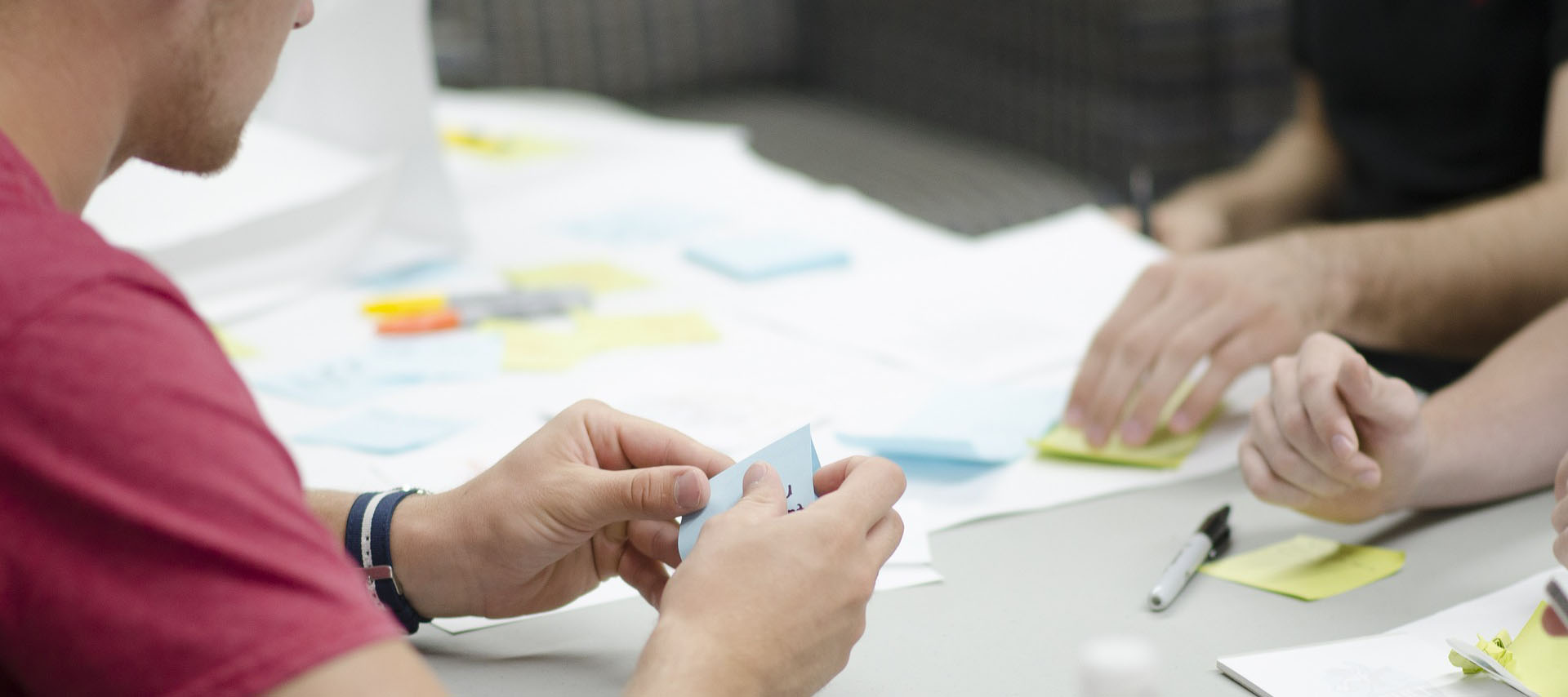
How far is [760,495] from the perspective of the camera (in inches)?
27.1

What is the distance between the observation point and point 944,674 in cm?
73

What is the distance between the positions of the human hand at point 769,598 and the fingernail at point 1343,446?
29cm

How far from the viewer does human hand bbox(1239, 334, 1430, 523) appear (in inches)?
32.1

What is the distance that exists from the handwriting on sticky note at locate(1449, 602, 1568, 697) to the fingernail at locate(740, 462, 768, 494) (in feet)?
1.17

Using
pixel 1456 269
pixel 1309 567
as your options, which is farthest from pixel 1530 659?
pixel 1456 269

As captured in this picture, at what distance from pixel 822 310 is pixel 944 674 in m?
0.64

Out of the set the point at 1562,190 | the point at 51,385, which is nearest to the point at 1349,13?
the point at 1562,190

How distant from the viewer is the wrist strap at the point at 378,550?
0.78 meters

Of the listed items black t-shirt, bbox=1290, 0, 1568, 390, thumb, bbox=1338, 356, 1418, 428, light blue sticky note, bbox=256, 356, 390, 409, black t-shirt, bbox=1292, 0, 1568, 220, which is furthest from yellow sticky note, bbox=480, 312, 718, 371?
black t-shirt, bbox=1292, 0, 1568, 220

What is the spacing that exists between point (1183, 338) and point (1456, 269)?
329mm

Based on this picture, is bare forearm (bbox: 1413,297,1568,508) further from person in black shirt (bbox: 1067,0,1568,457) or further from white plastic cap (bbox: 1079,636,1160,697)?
white plastic cap (bbox: 1079,636,1160,697)

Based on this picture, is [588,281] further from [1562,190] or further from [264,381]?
[1562,190]

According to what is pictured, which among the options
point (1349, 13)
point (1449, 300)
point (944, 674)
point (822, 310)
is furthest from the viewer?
point (1349, 13)

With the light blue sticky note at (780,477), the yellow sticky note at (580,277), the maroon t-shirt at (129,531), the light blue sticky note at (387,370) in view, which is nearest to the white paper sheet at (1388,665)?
the light blue sticky note at (780,477)
